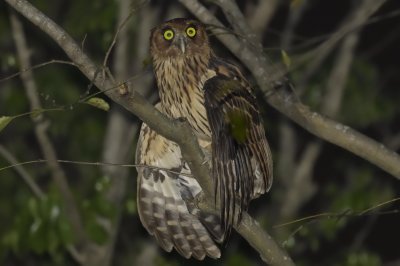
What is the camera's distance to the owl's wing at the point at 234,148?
204 inches

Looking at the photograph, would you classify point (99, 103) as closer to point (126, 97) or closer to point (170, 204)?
point (126, 97)

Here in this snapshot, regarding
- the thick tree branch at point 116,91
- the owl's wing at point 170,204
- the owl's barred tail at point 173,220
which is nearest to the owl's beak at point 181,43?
the owl's wing at point 170,204

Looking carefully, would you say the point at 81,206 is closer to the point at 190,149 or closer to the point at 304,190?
the point at 304,190

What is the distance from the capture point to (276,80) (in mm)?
5492

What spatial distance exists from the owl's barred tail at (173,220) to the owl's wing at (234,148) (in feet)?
1.35

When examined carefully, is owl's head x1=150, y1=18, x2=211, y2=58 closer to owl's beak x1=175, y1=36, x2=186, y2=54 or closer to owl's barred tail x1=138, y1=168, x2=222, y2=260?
owl's beak x1=175, y1=36, x2=186, y2=54

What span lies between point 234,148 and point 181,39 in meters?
0.94

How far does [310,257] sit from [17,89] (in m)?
3.45

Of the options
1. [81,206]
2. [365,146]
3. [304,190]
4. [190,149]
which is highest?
[190,149]

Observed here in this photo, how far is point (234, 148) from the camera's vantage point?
5402 millimetres

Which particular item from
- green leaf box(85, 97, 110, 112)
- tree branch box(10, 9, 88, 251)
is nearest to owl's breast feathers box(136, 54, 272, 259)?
green leaf box(85, 97, 110, 112)

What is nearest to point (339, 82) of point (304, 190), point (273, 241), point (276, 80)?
point (304, 190)

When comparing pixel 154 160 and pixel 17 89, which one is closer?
pixel 154 160

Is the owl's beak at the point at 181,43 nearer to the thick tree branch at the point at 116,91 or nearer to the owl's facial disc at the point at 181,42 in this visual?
the owl's facial disc at the point at 181,42
